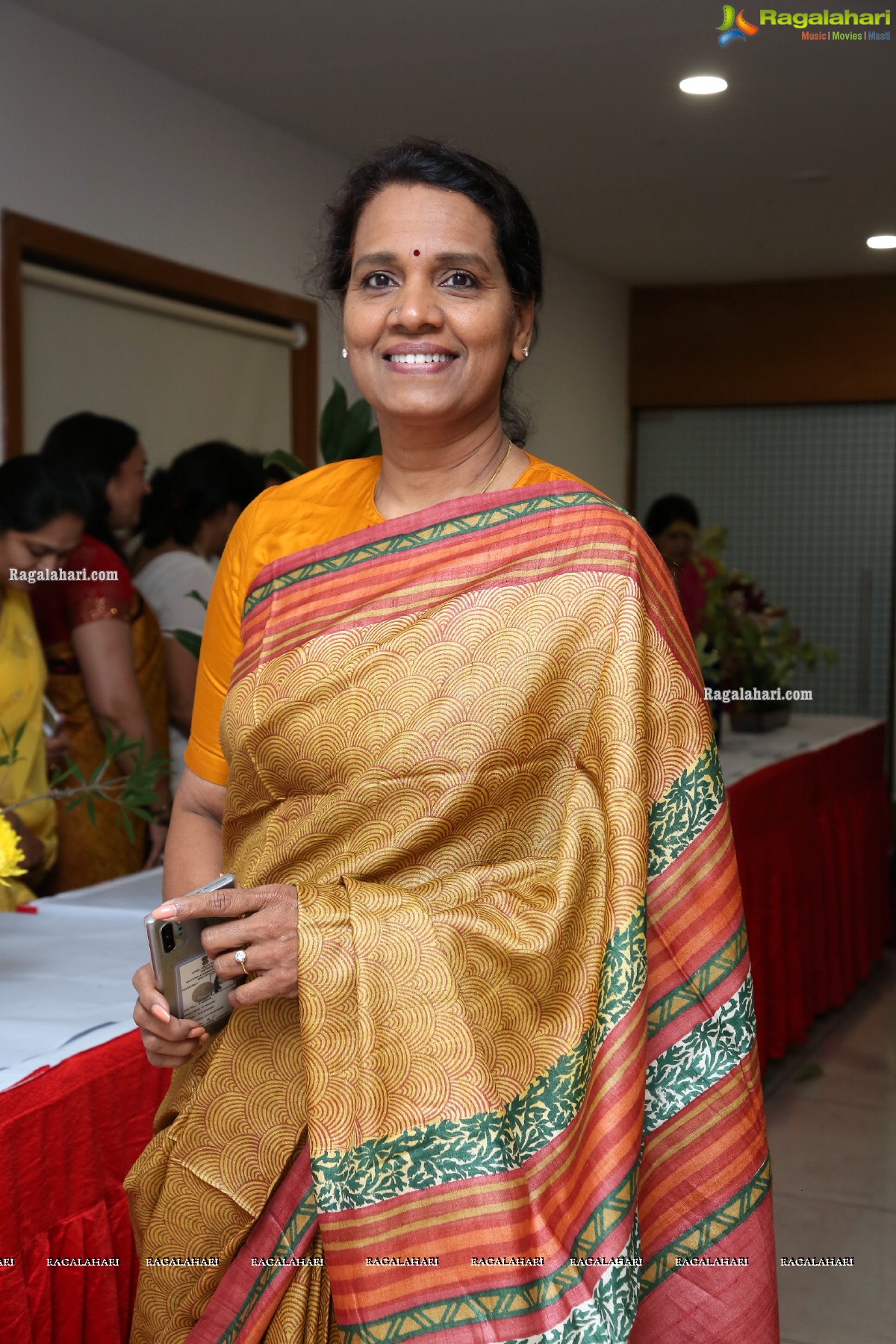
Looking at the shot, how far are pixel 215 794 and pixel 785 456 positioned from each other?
17.3 feet

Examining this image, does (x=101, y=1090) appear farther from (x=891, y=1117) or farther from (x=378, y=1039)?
(x=891, y=1117)

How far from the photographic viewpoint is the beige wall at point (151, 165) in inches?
118

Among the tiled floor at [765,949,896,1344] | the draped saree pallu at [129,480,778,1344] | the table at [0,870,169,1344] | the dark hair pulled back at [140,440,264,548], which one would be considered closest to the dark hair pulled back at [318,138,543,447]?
the draped saree pallu at [129,480,778,1344]

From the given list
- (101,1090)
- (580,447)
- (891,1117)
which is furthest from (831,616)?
(101,1090)

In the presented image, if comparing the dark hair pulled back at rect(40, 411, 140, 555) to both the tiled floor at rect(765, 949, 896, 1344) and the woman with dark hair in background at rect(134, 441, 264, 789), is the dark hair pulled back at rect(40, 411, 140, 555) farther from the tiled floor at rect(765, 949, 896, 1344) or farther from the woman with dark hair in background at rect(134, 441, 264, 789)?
the tiled floor at rect(765, 949, 896, 1344)

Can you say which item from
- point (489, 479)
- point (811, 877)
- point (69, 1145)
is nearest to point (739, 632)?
point (811, 877)

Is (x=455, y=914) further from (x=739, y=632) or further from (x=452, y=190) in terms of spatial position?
(x=739, y=632)

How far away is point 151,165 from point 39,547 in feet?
4.82

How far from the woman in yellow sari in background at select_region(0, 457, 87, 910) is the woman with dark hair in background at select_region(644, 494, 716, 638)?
170 cm

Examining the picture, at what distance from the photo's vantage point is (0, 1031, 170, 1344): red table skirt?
1.16 metres

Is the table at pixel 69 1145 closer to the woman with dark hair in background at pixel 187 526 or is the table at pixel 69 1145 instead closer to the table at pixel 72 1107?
the table at pixel 72 1107

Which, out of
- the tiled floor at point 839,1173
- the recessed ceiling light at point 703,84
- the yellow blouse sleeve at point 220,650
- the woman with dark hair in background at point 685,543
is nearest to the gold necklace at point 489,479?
the yellow blouse sleeve at point 220,650

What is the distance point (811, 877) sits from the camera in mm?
3506

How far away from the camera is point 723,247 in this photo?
5281 mm
